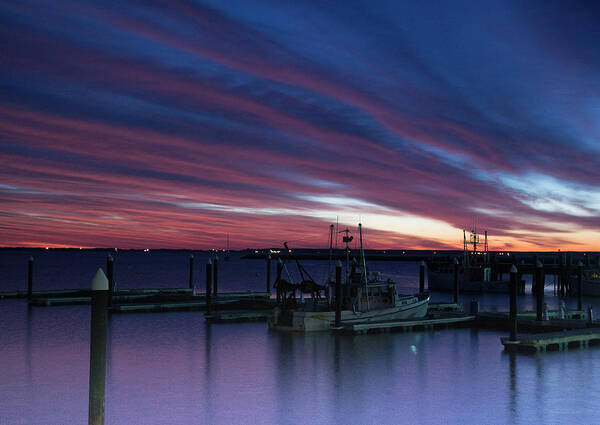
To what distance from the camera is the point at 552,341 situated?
31.8 meters

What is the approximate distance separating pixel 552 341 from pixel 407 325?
10.6 m

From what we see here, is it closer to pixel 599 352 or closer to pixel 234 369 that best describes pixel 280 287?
pixel 234 369

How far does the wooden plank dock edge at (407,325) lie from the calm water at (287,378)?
0.71 metres

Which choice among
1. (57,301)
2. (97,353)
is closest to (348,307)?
(57,301)

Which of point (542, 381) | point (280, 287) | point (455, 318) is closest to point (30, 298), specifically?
point (280, 287)

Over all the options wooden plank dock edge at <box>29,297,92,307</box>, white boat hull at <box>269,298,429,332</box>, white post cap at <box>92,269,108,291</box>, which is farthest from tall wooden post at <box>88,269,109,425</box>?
wooden plank dock edge at <box>29,297,92,307</box>

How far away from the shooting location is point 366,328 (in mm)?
38281

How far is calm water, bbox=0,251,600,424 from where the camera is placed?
70.0ft

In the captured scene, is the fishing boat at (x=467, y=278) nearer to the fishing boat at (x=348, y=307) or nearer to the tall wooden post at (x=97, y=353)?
the fishing boat at (x=348, y=307)

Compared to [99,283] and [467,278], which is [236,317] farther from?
[467,278]

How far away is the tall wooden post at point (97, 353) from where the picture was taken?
42.1 feet

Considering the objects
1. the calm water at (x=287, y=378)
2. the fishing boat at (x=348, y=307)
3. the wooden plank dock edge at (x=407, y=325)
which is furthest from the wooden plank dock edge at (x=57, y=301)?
the wooden plank dock edge at (x=407, y=325)

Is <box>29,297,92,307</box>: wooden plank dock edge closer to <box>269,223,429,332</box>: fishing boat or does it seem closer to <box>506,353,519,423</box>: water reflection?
<box>269,223,429,332</box>: fishing boat

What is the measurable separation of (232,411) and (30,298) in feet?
134
